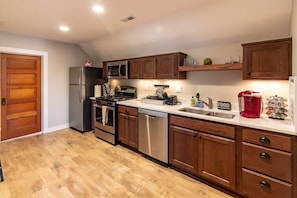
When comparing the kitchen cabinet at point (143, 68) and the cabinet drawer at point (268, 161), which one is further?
the kitchen cabinet at point (143, 68)

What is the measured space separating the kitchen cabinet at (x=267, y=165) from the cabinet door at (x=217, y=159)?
0.14 meters

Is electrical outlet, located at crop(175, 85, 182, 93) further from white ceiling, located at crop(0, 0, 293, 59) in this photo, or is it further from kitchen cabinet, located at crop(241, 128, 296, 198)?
kitchen cabinet, located at crop(241, 128, 296, 198)

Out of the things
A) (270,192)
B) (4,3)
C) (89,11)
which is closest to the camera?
(270,192)

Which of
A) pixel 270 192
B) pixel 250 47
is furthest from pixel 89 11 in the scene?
pixel 270 192

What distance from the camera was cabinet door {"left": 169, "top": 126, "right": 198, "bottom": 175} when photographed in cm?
258

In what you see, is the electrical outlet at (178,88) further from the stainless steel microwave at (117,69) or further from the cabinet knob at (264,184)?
the cabinet knob at (264,184)

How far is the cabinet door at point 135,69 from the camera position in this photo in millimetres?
3965

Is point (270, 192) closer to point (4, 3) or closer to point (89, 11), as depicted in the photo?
point (89, 11)

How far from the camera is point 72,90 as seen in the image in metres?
5.00

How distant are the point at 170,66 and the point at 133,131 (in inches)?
58.2

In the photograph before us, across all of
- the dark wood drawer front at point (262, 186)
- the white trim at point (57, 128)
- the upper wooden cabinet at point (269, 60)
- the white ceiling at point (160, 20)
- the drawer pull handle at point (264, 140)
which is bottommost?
the dark wood drawer front at point (262, 186)

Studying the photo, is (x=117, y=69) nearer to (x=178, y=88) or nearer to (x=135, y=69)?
(x=135, y=69)

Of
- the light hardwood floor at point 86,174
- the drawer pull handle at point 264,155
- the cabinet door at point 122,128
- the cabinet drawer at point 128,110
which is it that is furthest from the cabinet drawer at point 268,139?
the cabinet door at point 122,128

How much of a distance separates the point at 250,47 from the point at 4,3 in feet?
11.5
